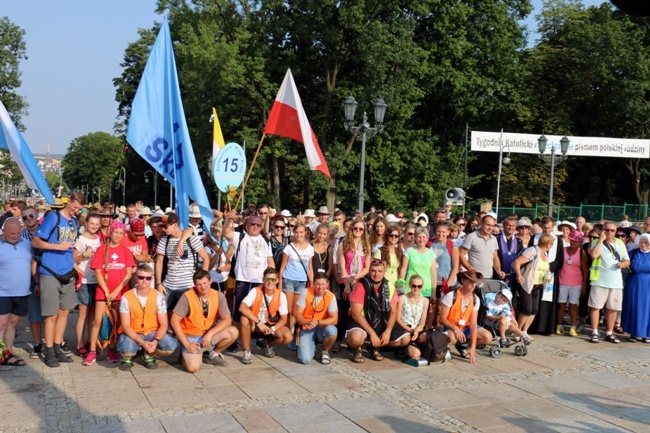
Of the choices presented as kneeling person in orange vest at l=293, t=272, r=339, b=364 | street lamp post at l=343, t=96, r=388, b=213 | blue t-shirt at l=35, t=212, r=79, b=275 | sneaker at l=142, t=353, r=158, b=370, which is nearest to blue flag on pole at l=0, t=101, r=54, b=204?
blue t-shirt at l=35, t=212, r=79, b=275

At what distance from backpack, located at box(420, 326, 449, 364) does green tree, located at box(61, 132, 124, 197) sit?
115357mm

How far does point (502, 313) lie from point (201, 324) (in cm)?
399

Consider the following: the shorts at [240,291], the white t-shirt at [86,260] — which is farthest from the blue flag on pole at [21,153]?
the shorts at [240,291]

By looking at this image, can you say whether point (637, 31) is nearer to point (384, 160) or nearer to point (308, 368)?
point (384, 160)

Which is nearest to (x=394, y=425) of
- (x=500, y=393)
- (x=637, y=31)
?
(x=500, y=393)

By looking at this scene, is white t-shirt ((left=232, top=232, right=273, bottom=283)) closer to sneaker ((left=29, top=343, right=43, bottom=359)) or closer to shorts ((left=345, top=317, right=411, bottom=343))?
shorts ((left=345, top=317, right=411, bottom=343))

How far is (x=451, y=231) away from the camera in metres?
10.5

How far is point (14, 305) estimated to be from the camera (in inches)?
299

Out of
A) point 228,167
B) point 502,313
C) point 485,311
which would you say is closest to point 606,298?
point 502,313

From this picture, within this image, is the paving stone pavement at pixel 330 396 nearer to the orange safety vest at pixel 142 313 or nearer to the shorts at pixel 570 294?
the orange safety vest at pixel 142 313

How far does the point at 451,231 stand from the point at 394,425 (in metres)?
4.95

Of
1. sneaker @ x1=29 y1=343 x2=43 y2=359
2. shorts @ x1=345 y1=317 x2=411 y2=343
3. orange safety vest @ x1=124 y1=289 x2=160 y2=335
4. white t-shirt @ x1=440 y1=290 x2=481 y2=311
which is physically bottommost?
sneaker @ x1=29 y1=343 x2=43 y2=359

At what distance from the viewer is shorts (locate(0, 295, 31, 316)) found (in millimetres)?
7484

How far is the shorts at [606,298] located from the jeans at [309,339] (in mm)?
4407
